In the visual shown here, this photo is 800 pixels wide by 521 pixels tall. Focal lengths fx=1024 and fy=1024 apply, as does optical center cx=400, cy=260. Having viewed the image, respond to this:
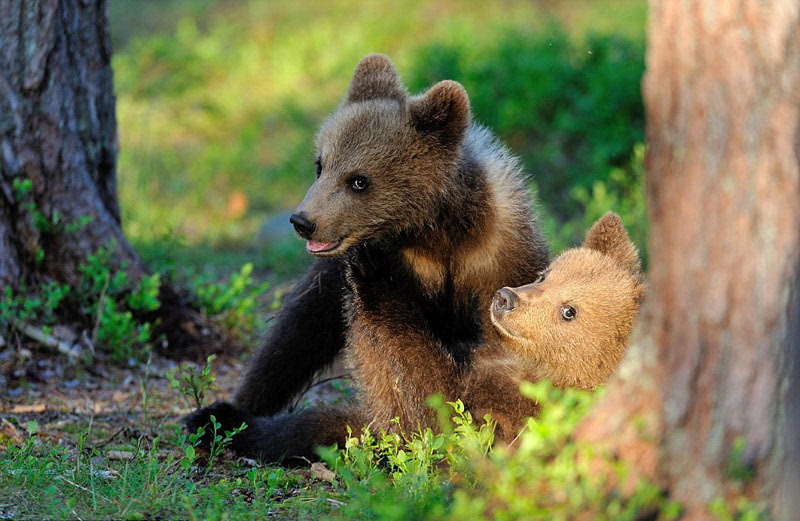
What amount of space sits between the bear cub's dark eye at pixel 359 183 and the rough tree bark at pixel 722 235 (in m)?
2.09

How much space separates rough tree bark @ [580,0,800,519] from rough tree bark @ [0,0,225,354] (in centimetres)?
370

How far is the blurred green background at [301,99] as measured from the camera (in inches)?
343

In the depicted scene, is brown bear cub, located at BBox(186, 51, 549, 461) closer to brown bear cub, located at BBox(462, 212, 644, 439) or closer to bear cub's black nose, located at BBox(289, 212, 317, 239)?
bear cub's black nose, located at BBox(289, 212, 317, 239)

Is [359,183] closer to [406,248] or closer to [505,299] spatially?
[406,248]

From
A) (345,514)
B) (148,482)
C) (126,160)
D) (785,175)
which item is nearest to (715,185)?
(785,175)

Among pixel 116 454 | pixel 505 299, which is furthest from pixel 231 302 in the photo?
pixel 505 299

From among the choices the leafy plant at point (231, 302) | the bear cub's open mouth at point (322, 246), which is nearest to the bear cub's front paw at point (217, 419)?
the bear cub's open mouth at point (322, 246)

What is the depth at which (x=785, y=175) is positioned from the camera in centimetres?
262

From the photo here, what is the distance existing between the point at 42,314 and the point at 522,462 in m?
3.46

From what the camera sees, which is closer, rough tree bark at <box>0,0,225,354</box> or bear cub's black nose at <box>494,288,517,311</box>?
bear cub's black nose at <box>494,288,517,311</box>

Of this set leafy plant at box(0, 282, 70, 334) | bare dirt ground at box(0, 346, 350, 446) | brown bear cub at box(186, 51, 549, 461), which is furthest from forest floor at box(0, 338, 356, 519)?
brown bear cub at box(186, 51, 549, 461)

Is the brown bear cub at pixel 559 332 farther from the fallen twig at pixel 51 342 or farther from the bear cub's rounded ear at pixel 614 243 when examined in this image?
the fallen twig at pixel 51 342

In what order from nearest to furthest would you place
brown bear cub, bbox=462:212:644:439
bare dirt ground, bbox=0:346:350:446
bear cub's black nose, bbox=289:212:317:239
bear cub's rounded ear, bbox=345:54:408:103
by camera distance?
1. brown bear cub, bbox=462:212:644:439
2. bear cub's black nose, bbox=289:212:317:239
3. bare dirt ground, bbox=0:346:350:446
4. bear cub's rounded ear, bbox=345:54:408:103

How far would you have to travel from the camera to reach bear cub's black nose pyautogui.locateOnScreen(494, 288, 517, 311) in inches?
167
